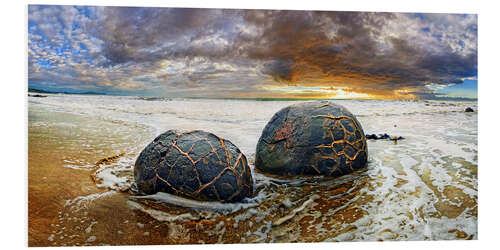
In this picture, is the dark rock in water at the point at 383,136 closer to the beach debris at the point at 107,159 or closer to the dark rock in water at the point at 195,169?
the dark rock in water at the point at 195,169

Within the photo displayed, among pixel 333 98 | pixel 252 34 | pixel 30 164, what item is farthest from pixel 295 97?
pixel 30 164

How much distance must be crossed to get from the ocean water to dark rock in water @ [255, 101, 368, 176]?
16 centimetres

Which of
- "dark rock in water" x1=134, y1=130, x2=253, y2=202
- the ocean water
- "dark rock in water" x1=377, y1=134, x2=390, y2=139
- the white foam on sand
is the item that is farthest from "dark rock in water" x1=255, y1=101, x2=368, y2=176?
"dark rock in water" x1=377, y1=134, x2=390, y2=139

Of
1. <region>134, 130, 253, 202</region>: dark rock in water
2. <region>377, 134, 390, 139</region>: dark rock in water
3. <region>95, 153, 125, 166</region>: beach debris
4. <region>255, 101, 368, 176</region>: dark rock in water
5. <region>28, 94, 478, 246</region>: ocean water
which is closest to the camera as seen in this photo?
<region>28, 94, 478, 246</region>: ocean water

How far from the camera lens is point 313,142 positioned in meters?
3.26

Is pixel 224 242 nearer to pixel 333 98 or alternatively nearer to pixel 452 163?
pixel 333 98

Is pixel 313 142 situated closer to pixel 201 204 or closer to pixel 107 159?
pixel 201 204

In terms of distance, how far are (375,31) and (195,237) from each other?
3.37 meters

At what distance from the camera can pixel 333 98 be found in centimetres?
411

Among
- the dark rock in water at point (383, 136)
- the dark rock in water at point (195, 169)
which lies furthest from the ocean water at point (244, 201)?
the dark rock in water at point (383, 136)

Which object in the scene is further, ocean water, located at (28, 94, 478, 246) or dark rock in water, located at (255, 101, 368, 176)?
dark rock in water, located at (255, 101, 368, 176)

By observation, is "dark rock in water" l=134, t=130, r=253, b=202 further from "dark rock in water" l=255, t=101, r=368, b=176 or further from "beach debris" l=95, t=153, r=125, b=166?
"beach debris" l=95, t=153, r=125, b=166

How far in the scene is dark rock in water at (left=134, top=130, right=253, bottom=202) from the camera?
8.30 feet

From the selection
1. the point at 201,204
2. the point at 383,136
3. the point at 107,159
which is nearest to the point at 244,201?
the point at 201,204
